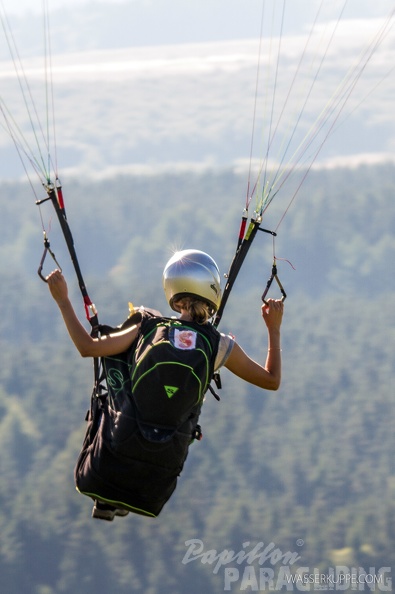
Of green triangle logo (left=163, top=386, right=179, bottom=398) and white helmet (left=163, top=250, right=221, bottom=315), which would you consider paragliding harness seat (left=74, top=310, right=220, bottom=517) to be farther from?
white helmet (left=163, top=250, right=221, bottom=315)

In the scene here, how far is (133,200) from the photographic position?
167 meters

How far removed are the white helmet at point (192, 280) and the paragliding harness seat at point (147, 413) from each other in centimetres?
23

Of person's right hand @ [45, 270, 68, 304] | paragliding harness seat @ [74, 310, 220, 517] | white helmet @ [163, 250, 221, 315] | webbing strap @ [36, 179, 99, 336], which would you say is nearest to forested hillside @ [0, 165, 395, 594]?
webbing strap @ [36, 179, 99, 336]

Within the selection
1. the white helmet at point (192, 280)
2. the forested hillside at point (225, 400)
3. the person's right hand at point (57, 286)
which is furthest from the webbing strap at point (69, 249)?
the forested hillside at point (225, 400)

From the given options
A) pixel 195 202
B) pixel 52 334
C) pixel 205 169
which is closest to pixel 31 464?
pixel 52 334

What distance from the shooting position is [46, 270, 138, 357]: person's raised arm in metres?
7.91

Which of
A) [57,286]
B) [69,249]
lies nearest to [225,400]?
[69,249]

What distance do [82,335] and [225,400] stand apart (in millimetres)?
92928

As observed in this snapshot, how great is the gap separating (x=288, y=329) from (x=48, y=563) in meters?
53.8

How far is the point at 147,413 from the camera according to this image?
8.19 metres

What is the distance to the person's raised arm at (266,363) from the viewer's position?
8312mm

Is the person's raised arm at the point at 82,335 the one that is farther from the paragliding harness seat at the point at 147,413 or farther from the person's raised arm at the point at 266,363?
the person's raised arm at the point at 266,363

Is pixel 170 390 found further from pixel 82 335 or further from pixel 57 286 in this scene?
pixel 57 286

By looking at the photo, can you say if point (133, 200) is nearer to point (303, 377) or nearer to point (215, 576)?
point (303, 377)
